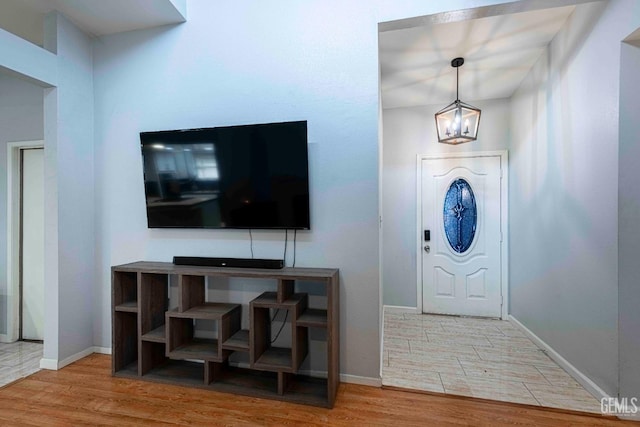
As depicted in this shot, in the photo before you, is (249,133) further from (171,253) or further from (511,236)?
(511,236)

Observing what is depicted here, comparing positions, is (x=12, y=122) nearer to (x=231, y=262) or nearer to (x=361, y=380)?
(x=231, y=262)

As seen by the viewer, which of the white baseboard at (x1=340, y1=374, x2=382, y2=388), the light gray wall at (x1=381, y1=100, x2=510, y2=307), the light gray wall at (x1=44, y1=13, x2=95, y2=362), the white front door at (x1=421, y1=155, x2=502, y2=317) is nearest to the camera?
the white baseboard at (x1=340, y1=374, x2=382, y2=388)

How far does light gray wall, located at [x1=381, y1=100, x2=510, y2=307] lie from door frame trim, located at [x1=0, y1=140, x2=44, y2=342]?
380 cm

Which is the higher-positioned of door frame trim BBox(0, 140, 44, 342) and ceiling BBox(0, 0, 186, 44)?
ceiling BBox(0, 0, 186, 44)

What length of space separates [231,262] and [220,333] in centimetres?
49

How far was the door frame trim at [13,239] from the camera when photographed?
2.92 meters

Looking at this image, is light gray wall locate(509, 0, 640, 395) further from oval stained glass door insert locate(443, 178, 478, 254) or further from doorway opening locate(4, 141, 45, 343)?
doorway opening locate(4, 141, 45, 343)

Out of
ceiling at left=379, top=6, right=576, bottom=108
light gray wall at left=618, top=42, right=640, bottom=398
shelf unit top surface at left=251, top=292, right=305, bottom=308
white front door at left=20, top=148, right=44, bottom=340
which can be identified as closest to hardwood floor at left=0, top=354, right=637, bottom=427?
light gray wall at left=618, top=42, right=640, bottom=398

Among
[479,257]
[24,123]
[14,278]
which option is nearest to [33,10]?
[24,123]

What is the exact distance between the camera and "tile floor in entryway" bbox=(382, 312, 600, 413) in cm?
201

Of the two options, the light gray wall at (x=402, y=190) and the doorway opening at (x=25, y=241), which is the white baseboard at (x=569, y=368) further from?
the doorway opening at (x=25, y=241)

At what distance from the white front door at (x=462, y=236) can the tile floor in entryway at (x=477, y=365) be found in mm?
348

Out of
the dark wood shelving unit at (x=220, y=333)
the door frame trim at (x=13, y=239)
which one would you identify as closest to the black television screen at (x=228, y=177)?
the dark wood shelving unit at (x=220, y=333)

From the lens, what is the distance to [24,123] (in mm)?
2924
